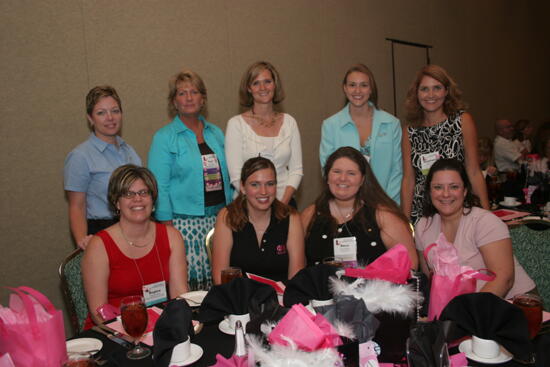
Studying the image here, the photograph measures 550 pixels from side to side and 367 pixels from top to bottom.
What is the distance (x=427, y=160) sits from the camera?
334 cm

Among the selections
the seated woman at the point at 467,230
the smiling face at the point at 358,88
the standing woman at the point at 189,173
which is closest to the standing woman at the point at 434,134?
the smiling face at the point at 358,88

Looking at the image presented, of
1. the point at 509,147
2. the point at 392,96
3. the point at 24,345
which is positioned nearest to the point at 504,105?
the point at 509,147

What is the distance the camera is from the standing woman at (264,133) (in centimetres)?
330

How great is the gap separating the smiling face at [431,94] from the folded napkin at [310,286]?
2144mm

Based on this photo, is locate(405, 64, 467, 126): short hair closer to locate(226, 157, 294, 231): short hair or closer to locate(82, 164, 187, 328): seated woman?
locate(226, 157, 294, 231): short hair

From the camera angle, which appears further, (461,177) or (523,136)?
(523,136)

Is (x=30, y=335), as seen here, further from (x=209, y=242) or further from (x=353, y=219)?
(x=353, y=219)

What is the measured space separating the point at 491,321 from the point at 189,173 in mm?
2393

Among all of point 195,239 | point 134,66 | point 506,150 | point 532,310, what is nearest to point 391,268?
point 532,310

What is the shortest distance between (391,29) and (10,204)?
18.8 ft

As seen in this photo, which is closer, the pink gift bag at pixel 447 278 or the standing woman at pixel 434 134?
the pink gift bag at pixel 447 278

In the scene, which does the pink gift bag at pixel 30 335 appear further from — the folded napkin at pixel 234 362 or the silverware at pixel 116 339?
the folded napkin at pixel 234 362

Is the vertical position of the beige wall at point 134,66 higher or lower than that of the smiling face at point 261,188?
higher

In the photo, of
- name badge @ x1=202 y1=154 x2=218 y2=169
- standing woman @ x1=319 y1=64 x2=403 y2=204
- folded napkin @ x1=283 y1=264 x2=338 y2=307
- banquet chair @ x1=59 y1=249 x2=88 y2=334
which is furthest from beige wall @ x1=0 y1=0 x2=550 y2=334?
folded napkin @ x1=283 y1=264 x2=338 y2=307
